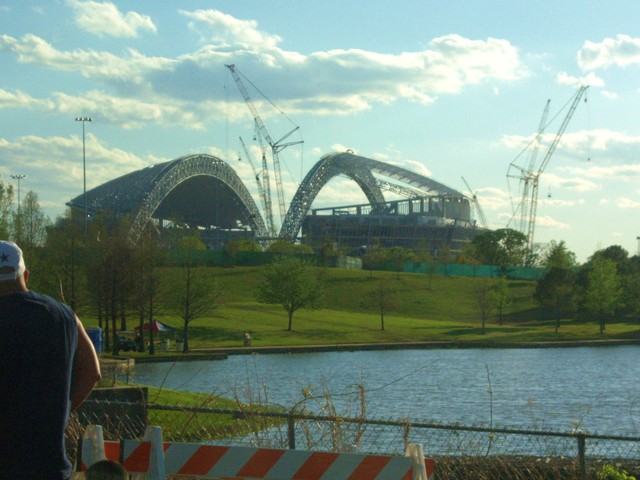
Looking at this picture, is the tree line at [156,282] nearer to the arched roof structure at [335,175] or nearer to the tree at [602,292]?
the tree at [602,292]

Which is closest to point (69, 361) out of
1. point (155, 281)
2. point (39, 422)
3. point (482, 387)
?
point (39, 422)

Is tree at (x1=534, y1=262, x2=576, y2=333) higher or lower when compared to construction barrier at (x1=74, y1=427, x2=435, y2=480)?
lower

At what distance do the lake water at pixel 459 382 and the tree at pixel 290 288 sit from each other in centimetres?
1435

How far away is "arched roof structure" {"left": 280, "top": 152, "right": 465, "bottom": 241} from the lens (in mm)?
151125

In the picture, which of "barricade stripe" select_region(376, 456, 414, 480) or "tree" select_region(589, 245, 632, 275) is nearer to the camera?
"barricade stripe" select_region(376, 456, 414, 480)

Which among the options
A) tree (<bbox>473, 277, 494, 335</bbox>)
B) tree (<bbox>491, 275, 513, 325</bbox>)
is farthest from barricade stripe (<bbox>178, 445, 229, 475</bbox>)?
tree (<bbox>491, 275, 513, 325</bbox>)

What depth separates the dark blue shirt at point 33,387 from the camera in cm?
462

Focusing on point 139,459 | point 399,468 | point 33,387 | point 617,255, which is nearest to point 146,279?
point 139,459

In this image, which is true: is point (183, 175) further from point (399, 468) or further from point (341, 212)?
point (399, 468)

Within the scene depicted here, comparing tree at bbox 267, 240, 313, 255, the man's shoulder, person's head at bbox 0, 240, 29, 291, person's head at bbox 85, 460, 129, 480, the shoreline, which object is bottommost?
the shoreline

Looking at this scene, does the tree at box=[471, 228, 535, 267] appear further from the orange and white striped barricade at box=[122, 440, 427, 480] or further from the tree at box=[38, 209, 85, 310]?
the orange and white striped barricade at box=[122, 440, 427, 480]

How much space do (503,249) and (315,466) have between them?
129 metres

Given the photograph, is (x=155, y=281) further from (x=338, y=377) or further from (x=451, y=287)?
(x=451, y=287)

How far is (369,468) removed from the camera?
213 inches
